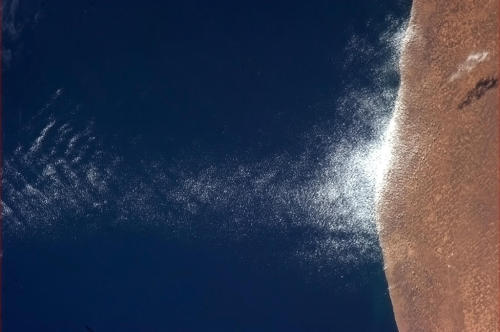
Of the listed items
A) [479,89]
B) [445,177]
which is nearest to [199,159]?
[445,177]

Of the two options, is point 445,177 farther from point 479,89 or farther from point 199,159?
point 199,159

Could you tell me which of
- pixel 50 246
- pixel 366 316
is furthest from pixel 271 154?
pixel 50 246

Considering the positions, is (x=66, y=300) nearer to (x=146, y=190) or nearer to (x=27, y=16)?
(x=146, y=190)

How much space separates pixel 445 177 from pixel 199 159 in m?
4.93

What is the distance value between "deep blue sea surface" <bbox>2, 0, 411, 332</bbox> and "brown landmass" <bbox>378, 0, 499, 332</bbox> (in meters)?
0.47

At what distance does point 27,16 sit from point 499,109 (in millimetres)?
9861

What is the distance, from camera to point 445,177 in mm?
10039

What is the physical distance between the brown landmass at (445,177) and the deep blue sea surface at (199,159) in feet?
1.53

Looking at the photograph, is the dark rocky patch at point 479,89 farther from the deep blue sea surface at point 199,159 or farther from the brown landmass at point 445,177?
the deep blue sea surface at point 199,159

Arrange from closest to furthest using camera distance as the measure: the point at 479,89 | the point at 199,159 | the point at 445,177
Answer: the point at 479,89, the point at 445,177, the point at 199,159

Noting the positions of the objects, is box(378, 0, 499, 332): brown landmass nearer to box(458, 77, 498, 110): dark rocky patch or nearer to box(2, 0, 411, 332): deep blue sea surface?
box(458, 77, 498, 110): dark rocky patch

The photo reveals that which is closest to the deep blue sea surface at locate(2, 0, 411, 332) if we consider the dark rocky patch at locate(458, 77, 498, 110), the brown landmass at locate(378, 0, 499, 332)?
the brown landmass at locate(378, 0, 499, 332)

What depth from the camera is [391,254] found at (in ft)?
36.3

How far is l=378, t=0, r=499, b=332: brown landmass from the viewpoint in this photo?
9.30 meters
